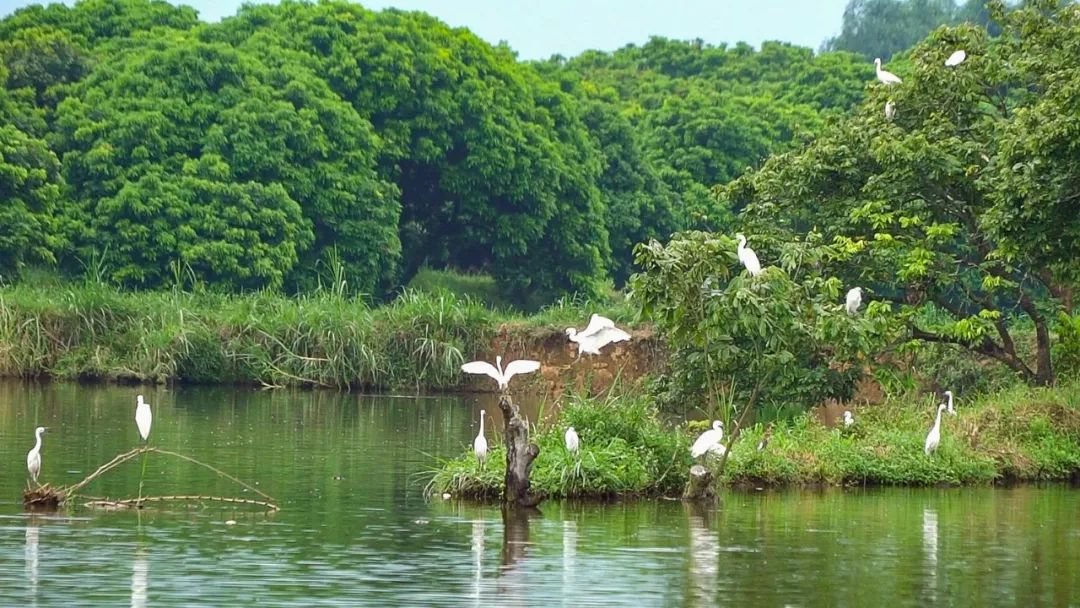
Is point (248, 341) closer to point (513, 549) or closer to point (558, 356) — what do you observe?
point (558, 356)

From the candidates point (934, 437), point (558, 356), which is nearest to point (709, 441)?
point (934, 437)

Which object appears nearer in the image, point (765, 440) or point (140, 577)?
point (140, 577)

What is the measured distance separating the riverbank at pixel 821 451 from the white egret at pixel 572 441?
16cm

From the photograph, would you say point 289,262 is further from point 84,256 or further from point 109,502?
point 109,502

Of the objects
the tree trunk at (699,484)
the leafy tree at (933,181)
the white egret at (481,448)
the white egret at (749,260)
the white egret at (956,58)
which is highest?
the white egret at (956,58)

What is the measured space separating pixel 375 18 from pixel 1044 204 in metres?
39.0

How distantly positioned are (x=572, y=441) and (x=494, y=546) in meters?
3.77

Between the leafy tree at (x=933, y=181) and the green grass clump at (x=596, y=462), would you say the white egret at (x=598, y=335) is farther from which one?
the leafy tree at (x=933, y=181)

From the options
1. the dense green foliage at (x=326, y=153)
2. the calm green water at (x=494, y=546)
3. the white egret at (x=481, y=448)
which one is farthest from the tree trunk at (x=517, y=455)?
the dense green foliage at (x=326, y=153)

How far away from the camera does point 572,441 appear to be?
2206cm

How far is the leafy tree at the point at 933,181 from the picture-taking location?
30.1 metres

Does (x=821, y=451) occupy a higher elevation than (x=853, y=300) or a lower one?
lower

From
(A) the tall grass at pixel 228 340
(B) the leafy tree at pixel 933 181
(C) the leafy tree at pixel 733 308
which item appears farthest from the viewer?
(A) the tall grass at pixel 228 340

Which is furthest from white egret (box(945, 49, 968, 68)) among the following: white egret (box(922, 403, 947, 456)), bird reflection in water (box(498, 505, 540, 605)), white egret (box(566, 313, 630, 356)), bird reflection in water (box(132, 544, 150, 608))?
bird reflection in water (box(132, 544, 150, 608))
